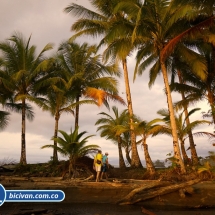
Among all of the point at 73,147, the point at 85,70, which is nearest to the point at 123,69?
the point at 85,70

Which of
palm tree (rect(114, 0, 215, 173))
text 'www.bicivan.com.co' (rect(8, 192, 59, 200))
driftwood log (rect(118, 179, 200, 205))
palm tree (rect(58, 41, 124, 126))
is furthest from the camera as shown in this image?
palm tree (rect(58, 41, 124, 126))

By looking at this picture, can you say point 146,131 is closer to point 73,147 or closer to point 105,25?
point 73,147

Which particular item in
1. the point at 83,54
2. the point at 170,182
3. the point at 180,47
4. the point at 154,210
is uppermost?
the point at 83,54

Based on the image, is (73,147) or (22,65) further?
(22,65)

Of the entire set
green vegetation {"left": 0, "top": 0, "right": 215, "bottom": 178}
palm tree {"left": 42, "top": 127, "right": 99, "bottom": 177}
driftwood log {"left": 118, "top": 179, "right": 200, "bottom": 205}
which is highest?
green vegetation {"left": 0, "top": 0, "right": 215, "bottom": 178}

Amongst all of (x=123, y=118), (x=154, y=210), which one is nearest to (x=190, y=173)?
(x=154, y=210)

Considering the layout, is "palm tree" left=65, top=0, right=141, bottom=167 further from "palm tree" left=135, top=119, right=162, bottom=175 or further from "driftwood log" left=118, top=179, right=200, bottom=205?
"driftwood log" left=118, top=179, right=200, bottom=205

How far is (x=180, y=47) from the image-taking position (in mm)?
16922

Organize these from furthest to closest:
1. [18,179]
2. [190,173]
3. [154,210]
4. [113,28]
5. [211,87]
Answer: [211,87] → [113,28] → [190,173] → [18,179] → [154,210]

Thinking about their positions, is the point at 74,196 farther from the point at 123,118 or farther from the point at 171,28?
the point at 123,118

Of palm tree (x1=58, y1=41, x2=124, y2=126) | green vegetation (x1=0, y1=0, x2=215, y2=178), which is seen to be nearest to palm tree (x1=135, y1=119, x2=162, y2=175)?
green vegetation (x1=0, y1=0, x2=215, y2=178)

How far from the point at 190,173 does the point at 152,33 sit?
884cm

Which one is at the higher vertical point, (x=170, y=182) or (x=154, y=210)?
(x=170, y=182)

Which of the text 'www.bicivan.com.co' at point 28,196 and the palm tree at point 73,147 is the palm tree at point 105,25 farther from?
the text 'www.bicivan.com.co' at point 28,196
